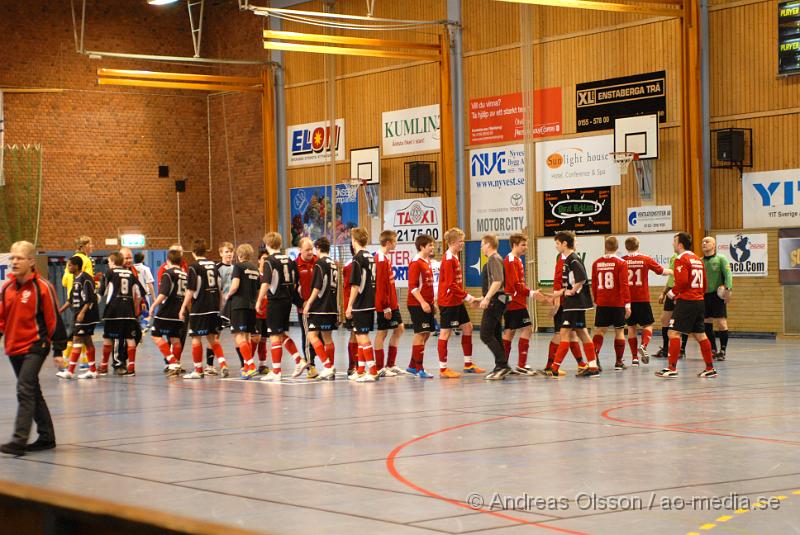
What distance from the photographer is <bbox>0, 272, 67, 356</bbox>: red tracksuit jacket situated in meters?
9.34

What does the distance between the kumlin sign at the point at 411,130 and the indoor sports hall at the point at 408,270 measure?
0.14 meters

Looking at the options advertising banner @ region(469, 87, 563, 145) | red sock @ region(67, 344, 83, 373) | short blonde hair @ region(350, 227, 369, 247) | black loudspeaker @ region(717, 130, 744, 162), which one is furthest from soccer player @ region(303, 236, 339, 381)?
advertising banner @ region(469, 87, 563, 145)

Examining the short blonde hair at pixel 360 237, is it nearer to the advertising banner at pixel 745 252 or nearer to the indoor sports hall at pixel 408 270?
the indoor sports hall at pixel 408 270

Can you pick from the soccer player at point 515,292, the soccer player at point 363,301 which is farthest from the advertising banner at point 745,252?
the soccer player at point 363,301

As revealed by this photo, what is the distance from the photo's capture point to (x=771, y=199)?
2409 centimetres

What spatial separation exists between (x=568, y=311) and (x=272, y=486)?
8296mm

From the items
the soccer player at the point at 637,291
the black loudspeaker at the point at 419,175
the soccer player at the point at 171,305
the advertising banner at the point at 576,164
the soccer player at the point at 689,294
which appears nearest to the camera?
the soccer player at the point at 689,294

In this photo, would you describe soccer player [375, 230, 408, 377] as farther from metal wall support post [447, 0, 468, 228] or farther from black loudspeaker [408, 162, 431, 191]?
black loudspeaker [408, 162, 431, 191]

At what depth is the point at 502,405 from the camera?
1244 cm

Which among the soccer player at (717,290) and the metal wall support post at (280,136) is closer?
the soccer player at (717,290)

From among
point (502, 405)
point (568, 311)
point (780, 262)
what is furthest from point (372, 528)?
point (780, 262)

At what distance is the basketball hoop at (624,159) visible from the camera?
25.8 metres

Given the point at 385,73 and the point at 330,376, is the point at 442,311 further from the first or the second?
the point at 385,73

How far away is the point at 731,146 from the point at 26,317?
709 inches
